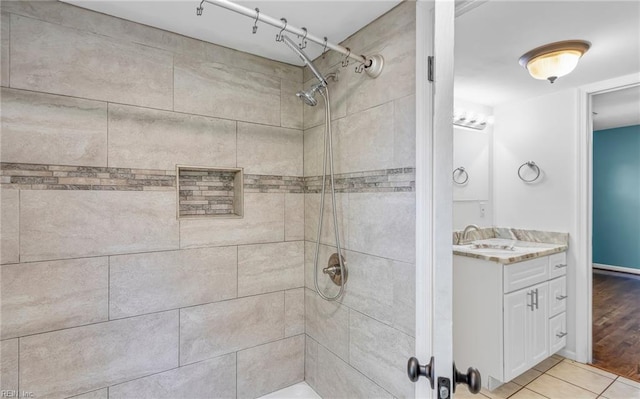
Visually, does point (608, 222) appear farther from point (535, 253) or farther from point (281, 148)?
point (281, 148)

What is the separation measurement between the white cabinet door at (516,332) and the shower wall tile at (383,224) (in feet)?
3.08

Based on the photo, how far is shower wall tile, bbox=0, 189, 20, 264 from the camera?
135cm

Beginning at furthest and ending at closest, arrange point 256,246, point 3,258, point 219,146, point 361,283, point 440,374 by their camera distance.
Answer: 1. point 256,246
2. point 219,146
3. point 361,283
4. point 3,258
5. point 440,374

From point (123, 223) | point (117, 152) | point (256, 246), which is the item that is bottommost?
point (256, 246)

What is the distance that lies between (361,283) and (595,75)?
1.96 metres

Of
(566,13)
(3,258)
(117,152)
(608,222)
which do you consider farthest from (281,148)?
(608,222)

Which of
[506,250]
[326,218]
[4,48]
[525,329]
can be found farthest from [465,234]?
[4,48]

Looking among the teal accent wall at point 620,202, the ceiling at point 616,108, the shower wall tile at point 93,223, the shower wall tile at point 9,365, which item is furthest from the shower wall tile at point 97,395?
the teal accent wall at point 620,202

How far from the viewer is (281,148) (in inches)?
81.9

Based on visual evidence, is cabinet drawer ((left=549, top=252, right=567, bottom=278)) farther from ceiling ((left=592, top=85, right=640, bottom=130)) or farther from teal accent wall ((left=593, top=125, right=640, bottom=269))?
teal accent wall ((left=593, top=125, right=640, bottom=269))

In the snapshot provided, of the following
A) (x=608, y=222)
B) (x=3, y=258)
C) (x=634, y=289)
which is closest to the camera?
(x=3, y=258)

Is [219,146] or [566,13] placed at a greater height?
[566,13]

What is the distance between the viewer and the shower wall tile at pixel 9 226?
1350mm

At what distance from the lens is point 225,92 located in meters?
1.87
